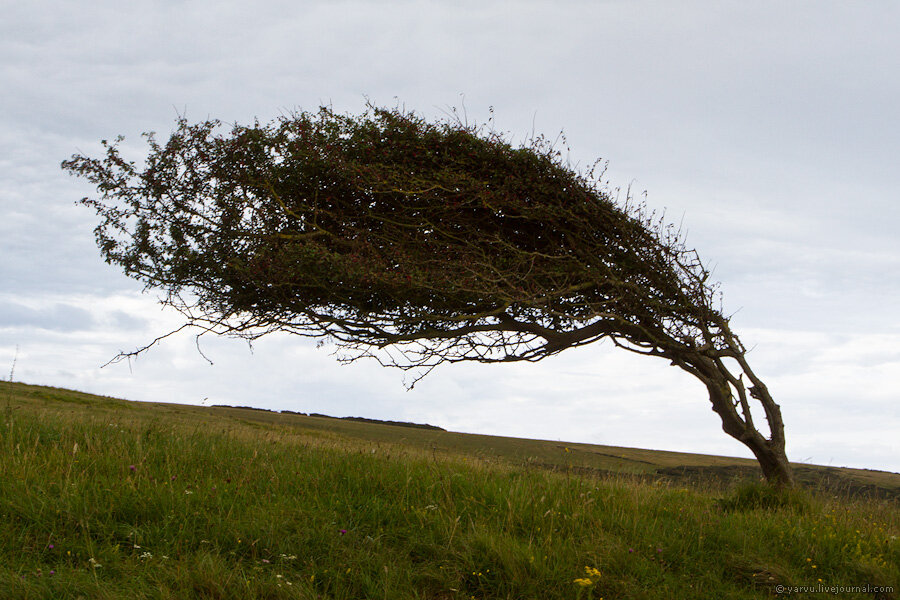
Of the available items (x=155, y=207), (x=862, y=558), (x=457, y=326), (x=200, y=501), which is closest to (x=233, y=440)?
(x=200, y=501)

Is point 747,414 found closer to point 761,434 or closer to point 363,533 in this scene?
point 761,434

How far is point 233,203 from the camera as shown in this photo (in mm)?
11070

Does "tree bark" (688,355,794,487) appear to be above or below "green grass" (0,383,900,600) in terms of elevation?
above

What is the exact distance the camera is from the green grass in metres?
4.74

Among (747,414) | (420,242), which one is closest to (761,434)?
(747,414)

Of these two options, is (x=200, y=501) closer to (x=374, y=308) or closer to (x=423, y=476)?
(x=423, y=476)

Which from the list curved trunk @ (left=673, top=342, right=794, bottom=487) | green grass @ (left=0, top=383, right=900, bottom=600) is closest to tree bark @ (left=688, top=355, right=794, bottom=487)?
curved trunk @ (left=673, top=342, right=794, bottom=487)

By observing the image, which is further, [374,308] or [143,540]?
[374,308]

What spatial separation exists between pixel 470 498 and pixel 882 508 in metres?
6.63

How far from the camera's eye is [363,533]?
17.9 ft

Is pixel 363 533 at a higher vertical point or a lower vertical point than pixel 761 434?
lower

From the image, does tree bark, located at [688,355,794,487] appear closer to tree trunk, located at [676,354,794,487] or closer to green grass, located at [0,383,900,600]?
tree trunk, located at [676,354,794,487]

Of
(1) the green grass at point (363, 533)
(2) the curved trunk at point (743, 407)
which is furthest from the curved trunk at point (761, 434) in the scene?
(1) the green grass at point (363, 533)

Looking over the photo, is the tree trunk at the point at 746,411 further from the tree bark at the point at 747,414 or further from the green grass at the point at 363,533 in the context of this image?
the green grass at the point at 363,533
